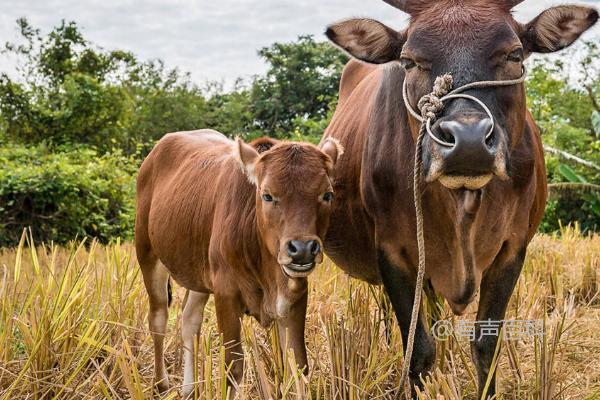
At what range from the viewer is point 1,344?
3.89 meters

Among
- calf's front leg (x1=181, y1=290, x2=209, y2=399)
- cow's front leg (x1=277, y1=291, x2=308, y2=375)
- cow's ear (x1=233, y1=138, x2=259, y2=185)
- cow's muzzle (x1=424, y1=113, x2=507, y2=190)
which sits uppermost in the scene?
cow's muzzle (x1=424, y1=113, x2=507, y2=190)

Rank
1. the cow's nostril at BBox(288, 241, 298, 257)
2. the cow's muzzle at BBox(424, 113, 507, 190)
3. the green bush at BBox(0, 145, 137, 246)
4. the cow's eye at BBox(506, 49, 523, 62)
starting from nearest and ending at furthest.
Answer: the cow's muzzle at BBox(424, 113, 507, 190) → the cow's eye at BBox(506, 49, 523, 62) → the cow's nostril at BBox(288, 241, 298, 257) → the green bush at BBox(0, 145, 137, 246)

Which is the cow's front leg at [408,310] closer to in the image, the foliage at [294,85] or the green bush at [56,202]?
the green bush at [56,202]

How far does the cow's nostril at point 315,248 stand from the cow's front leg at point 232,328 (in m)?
0.78

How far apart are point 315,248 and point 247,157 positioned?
82 centimetres

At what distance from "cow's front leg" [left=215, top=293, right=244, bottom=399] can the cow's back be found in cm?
43

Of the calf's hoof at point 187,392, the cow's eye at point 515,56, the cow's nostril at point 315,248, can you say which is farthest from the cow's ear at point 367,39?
the calf's hoof at point 187,392

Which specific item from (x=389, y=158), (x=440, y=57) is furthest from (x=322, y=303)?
(x=440, y=57)

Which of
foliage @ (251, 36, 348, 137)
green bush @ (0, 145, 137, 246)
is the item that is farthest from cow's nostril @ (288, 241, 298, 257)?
foliage @ (251, 36, 348, 137)

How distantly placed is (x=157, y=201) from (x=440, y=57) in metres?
2.88

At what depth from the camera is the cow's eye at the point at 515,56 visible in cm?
313

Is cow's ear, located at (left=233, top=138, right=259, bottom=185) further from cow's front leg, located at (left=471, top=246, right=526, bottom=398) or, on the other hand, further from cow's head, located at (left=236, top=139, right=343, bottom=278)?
cow's front leg, located at (left=471, top=246, right=526, bottom=398)

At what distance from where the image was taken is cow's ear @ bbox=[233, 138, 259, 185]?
13.5 feet

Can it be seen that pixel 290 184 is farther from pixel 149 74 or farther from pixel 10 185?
pixel 149 74
